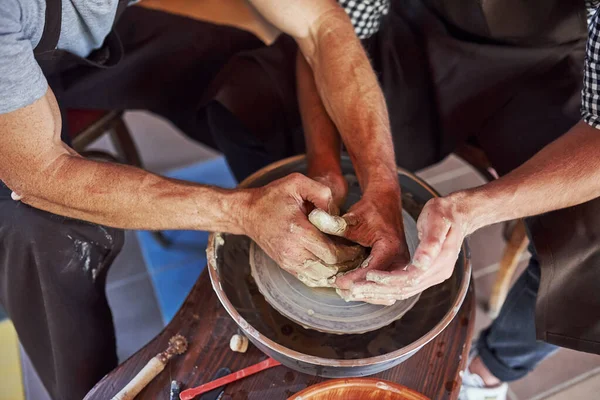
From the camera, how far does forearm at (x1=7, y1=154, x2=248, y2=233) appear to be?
944 mm

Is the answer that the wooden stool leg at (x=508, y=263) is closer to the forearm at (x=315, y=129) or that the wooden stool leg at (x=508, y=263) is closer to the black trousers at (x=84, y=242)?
the forearm at (x=315, y=129)

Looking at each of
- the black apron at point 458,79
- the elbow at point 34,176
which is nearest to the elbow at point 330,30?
the black apron at point 458,79

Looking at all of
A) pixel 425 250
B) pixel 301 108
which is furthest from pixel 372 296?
pixel 301 108

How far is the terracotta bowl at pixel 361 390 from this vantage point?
78 centimetres

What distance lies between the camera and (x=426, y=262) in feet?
2.63

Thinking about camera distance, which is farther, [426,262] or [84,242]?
[84,242]

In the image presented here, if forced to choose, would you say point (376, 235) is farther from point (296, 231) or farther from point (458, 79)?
point (458, 79)

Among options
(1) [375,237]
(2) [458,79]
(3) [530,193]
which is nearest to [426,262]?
(1) [375,237]

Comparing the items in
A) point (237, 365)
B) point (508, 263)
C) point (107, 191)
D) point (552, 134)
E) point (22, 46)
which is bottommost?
point (508, 263)

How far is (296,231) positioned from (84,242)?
0.44 metres

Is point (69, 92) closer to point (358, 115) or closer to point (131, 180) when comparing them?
point (131, 180)

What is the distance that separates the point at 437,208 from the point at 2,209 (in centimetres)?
79

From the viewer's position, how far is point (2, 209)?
100 centimetres

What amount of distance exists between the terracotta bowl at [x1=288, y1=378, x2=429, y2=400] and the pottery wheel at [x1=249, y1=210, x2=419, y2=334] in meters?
0.12
